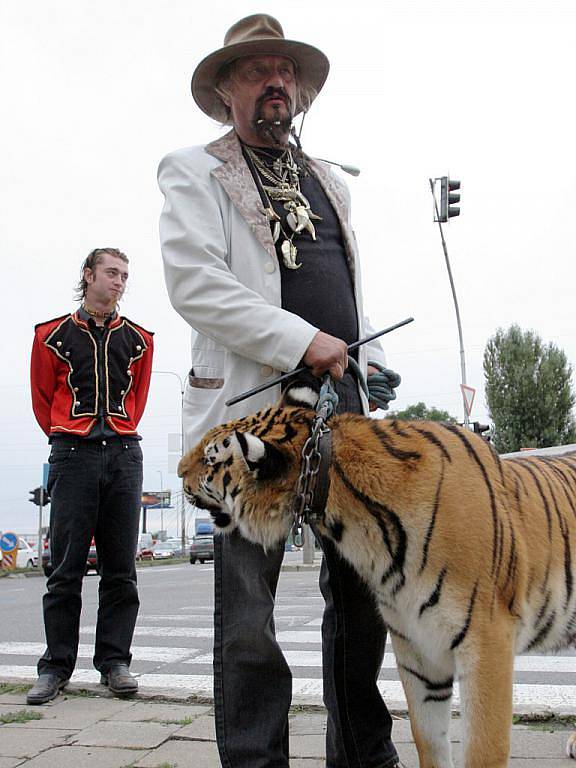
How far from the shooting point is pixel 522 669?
6086mm

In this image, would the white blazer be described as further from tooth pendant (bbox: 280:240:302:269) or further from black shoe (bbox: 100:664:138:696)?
→ black shoe (bbox: 100:664:138:696)

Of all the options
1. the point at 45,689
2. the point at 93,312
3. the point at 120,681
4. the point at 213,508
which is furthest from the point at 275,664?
the point at 93,312

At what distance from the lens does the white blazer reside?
304 centimetres

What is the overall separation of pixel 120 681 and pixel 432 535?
2868 millimetres

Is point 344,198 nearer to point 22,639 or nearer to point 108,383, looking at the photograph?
point 108,383

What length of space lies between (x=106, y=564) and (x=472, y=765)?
3155 mm

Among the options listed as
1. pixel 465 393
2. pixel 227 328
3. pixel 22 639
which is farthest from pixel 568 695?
pixel 465 393

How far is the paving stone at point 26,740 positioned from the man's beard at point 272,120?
110 inches

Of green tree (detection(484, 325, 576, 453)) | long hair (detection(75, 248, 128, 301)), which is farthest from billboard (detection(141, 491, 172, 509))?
green tree (detection(484, 325, 576, 453))

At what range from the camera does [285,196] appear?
342 cm

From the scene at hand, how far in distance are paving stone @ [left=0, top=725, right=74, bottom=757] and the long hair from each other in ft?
8.77

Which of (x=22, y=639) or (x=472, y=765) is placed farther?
(x=22, y=639)

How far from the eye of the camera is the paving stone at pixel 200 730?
13.0ft

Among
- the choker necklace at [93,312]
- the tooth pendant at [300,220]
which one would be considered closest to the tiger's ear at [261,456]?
the tooth pendant at [300,220]
